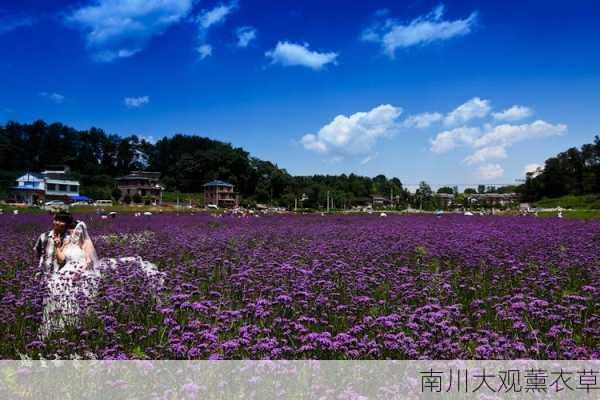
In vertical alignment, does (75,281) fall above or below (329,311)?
above

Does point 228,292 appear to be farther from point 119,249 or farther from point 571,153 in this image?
point 571,153

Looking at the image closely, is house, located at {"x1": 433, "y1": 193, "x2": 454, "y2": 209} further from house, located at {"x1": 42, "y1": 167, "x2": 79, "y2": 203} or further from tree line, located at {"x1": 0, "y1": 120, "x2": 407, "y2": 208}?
house, located at {"x1": 42, "y1": 167, "x2": 79, "y2": 203}

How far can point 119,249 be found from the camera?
10.7 meters

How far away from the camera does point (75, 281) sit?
20.5 ft

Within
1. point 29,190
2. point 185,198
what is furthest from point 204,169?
point 29,190

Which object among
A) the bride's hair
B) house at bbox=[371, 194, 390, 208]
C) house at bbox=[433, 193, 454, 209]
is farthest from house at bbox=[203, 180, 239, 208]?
the bride's hair

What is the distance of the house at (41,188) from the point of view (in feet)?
265

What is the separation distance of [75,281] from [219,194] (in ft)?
313

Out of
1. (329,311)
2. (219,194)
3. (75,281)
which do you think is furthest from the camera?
(219,194)

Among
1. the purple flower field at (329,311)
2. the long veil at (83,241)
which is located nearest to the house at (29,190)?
the long veil at (83,241)

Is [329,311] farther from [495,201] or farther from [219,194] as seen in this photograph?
[495,201]

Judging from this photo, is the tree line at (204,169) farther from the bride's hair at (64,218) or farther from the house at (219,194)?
the bride's hair at (64,218)

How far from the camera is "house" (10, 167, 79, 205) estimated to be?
80.8 meters

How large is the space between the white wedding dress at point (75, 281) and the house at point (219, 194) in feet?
297
